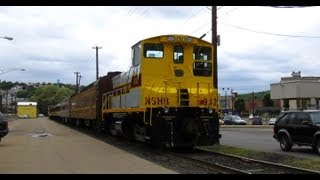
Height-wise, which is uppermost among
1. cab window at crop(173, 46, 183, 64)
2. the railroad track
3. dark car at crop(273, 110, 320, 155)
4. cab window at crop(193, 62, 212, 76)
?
cab window at crop(173, 46, 183, 64)

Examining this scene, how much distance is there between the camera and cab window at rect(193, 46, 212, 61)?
21.2 metres

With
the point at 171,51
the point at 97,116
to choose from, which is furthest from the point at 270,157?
the point at 97,116

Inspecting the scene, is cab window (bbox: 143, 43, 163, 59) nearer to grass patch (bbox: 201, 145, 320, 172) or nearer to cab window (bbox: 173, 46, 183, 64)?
cab window (bbox: 173, 46, 183, 64)

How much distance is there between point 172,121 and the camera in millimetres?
19312

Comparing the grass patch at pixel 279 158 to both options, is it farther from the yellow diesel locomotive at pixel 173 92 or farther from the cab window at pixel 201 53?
the cab window at pixel 201 53

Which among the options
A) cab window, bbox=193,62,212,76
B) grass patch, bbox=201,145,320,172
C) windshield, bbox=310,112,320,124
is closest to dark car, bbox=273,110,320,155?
windshield, bbox=310,112,320,124

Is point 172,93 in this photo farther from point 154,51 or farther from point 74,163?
point 74,163

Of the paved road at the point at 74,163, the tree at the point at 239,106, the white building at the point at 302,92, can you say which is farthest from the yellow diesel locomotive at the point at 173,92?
the tree at the point at 239,106

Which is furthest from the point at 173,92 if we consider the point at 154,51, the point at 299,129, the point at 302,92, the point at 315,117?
the point at 302,92

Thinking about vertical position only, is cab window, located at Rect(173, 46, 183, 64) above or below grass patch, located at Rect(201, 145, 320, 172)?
above

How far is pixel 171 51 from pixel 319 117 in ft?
20.1

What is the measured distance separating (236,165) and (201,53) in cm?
653

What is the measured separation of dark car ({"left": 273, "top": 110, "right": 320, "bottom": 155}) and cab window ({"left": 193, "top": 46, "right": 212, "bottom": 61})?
13.1ft
